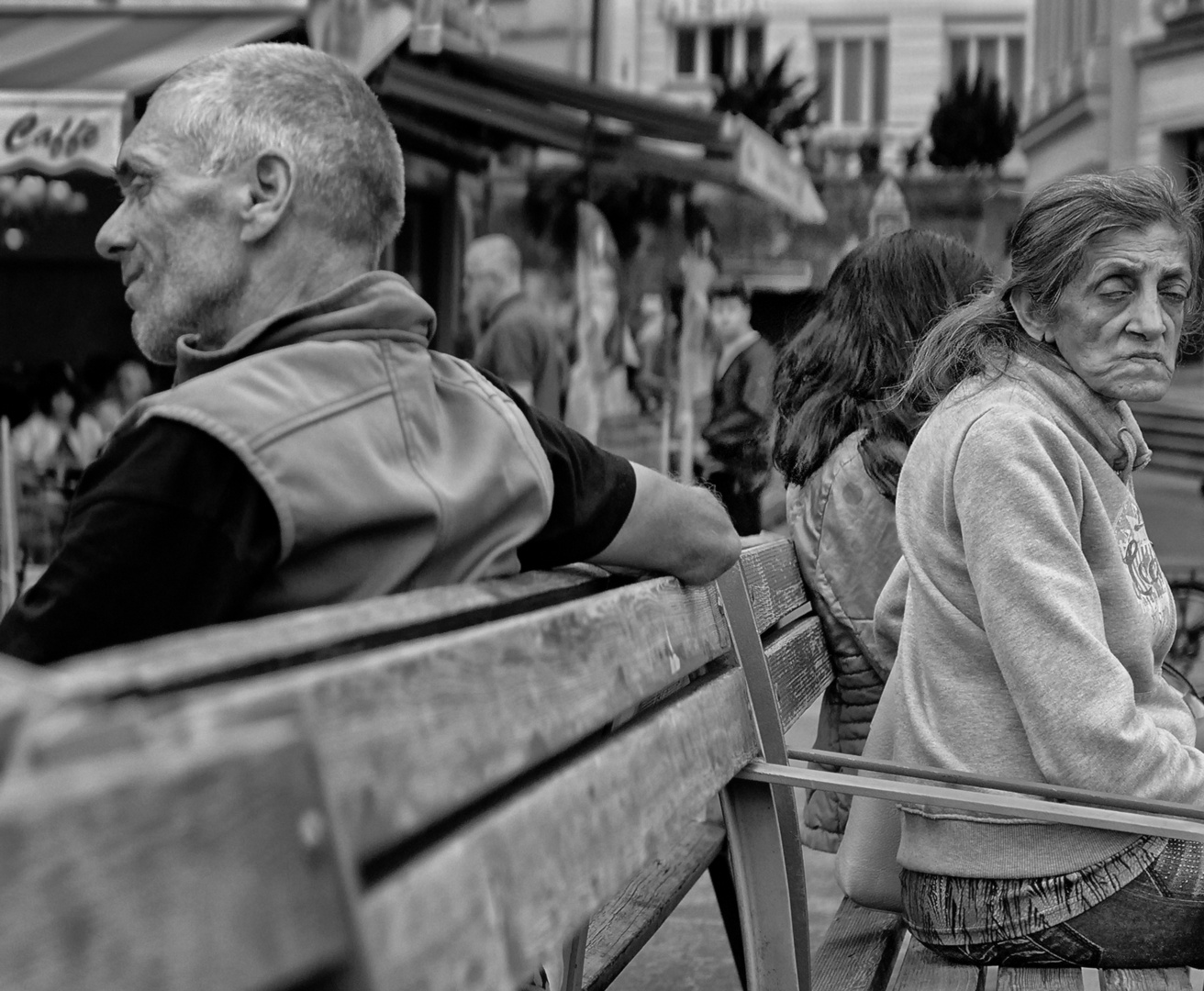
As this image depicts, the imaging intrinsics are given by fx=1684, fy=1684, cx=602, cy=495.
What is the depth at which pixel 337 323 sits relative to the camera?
Result: 174cm

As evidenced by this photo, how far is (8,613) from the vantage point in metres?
1.61

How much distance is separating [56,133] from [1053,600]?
5.48m

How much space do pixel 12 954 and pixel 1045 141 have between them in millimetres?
35103

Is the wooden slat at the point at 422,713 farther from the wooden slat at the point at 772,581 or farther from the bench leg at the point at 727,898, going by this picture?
the bench leg at the point at 727,898

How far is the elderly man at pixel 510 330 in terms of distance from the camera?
8383mm

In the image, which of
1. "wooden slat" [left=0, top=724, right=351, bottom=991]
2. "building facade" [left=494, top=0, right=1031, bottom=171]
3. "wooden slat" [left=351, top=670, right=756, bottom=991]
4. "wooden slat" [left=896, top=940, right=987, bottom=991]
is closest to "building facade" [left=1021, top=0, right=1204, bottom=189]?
"building facade" [left=494, top=0, right=1031, bottom=171]

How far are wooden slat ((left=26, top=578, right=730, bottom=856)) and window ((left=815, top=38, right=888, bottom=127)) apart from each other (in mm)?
43324

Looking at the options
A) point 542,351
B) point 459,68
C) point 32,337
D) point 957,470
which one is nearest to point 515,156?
point 459,68

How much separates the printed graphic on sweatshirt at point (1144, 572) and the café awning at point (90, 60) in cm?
511

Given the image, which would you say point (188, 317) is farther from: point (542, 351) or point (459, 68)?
point (459, 68)

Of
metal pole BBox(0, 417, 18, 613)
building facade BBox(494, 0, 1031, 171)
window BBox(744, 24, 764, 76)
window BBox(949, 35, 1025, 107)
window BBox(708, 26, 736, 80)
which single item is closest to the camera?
metal pole BBox(0, 417, 18, 613)

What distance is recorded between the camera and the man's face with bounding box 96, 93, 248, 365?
1886 millimetres

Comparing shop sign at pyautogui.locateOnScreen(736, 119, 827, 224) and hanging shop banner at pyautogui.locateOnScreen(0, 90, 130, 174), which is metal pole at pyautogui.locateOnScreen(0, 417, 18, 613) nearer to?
hanging shop banner at pyautogui.locateOnScreen(0, 90, 130, 174)

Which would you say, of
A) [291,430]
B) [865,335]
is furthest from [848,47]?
[291,430]
